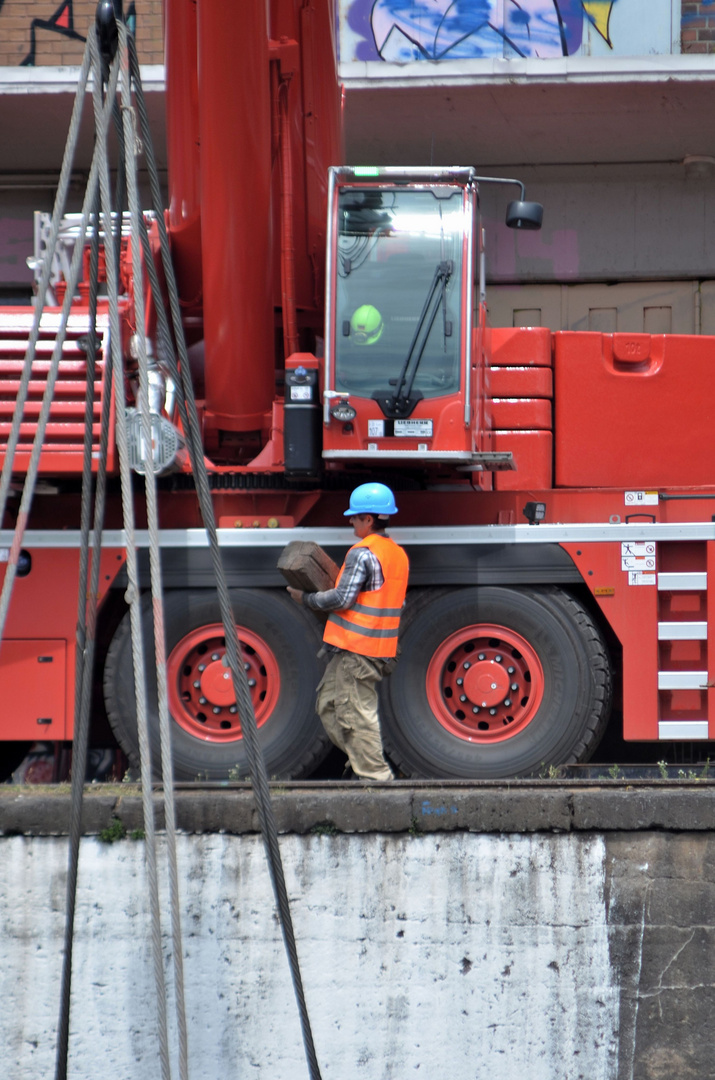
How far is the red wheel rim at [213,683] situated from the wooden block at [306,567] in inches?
25.6

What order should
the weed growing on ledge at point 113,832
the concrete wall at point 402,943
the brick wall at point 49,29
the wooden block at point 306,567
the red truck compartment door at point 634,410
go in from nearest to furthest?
1. the concrete wall at point 402,943
2. the weed growing on ledge at point 113,832
3. the wooden block at point 306,567
4. the red truck compartment door at point 634,410
5. the brick wall at point 49,29

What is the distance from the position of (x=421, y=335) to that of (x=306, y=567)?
1478mm

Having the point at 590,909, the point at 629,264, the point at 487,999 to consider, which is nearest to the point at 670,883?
the point at 590,909

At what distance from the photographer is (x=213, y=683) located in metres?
6.63

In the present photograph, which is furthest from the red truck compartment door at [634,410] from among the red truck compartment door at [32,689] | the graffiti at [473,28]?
the graffiti at [473,28]

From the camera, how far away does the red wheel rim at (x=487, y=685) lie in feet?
21.6

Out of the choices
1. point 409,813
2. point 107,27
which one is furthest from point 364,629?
point 107,27

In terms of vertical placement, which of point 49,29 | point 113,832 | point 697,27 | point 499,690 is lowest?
point 113,832

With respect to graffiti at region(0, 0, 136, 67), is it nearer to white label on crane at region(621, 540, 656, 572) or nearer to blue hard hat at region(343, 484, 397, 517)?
blue hard hat at region(343, 484, 397, 517)

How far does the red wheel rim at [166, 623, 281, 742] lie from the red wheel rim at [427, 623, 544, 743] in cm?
98

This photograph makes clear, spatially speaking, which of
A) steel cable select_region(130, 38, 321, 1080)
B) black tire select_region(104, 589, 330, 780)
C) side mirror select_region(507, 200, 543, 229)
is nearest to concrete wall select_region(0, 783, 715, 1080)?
steel cable select_region(130, 38, 321, 1080)

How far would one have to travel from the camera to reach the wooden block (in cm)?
607

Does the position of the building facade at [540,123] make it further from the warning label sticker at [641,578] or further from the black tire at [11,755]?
the black tire at [11,755]

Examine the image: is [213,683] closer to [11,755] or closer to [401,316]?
[11,755]
